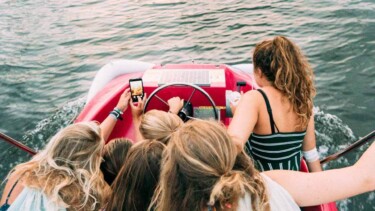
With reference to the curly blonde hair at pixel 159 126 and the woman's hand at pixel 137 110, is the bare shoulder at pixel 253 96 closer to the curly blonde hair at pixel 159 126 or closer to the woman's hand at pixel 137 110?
the curly blonde hair at pixel 159 126

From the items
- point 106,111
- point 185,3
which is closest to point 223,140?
point 106,111

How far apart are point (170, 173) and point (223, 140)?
0.21 meters

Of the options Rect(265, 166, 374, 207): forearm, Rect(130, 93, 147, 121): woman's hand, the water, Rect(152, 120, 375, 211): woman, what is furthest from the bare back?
the water

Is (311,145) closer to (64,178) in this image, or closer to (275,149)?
(275,149)

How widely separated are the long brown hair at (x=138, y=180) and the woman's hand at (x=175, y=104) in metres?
1.08

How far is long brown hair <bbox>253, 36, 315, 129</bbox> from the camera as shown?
2.04 meters

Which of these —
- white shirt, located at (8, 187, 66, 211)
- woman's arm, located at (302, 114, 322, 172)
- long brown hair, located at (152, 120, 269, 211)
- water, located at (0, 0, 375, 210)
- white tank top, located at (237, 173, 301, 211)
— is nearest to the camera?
long brown hair, located at (152, 120, 269, 211)

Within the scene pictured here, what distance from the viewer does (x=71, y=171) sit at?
1.69 metres

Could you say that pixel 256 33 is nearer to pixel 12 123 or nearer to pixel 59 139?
pixel 12 123

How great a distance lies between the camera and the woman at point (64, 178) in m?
1.60

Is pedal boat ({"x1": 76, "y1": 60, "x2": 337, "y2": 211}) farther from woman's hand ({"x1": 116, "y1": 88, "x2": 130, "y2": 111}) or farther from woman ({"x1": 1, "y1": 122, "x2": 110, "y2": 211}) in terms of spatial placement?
woman ({"x1": 1, "y1": 122, "x2": 110, "y2": 211})

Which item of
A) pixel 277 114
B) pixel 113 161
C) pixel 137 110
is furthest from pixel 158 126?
pixel 137 110

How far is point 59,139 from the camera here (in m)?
1.76

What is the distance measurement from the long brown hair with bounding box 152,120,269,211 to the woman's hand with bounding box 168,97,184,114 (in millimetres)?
1422
